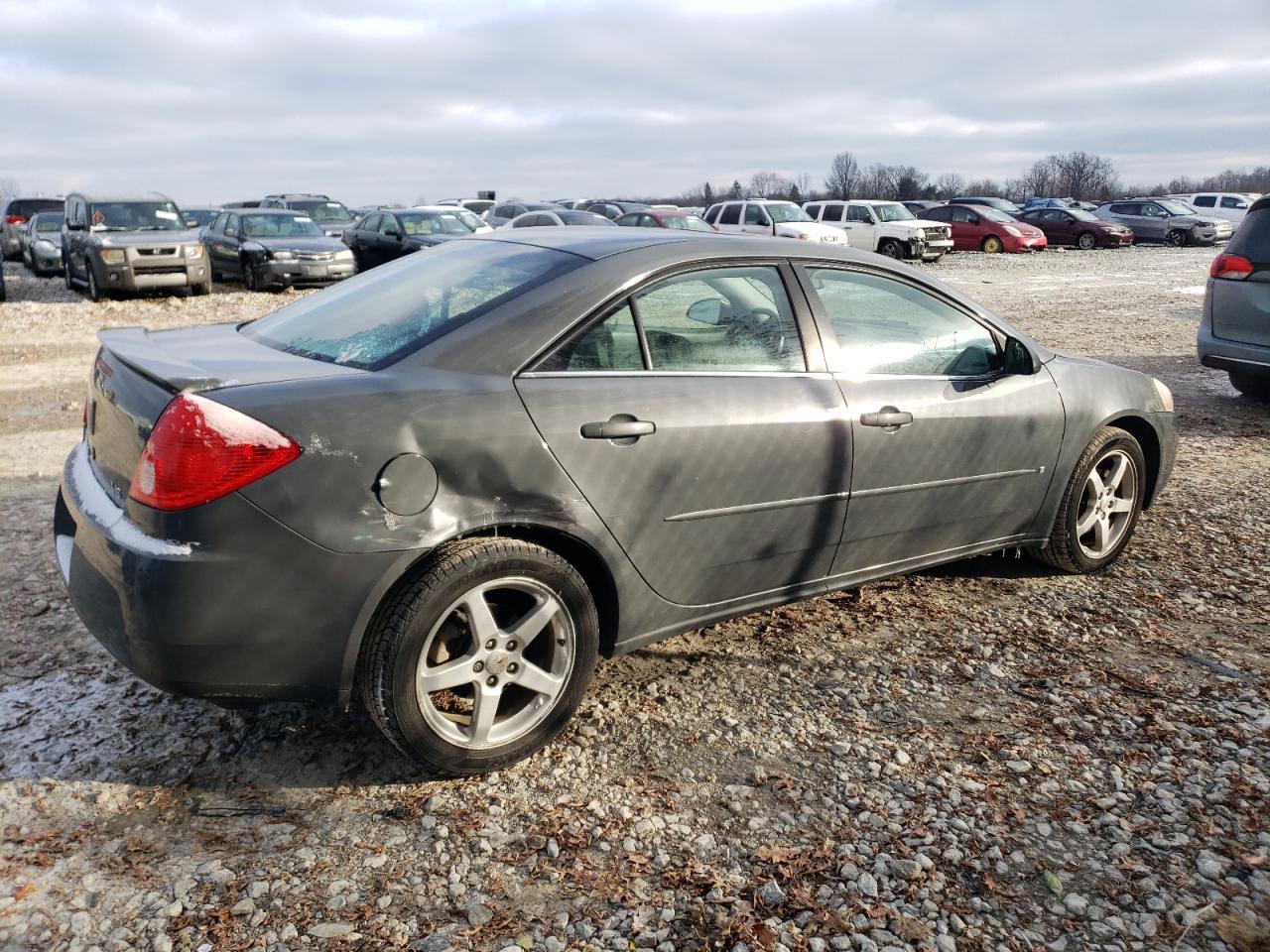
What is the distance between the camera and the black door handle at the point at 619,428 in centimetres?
293

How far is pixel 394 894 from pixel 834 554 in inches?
75.8

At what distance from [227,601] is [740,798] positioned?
1.53 meters

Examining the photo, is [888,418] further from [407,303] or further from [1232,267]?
[1232,267]

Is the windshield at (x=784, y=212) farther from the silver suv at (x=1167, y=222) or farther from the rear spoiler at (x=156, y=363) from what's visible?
the rear spoiler at (x=156, y=363)

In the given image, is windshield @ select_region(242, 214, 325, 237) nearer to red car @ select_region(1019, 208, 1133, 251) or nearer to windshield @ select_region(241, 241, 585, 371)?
windshield @ select_region(241, 241, 585, 371)

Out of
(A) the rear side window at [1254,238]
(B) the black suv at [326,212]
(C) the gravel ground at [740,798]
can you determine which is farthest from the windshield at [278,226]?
(C) the gravel ground at [740,798]

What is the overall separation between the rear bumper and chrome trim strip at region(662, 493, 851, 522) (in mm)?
974

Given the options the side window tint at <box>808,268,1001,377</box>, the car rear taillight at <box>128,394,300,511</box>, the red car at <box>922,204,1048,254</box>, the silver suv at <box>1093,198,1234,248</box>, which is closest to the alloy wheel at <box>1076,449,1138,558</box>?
the side window tint at <box>808,268,1001,377</box>

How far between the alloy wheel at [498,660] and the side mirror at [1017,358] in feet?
7.55

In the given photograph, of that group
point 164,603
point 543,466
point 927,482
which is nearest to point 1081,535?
point 927,482

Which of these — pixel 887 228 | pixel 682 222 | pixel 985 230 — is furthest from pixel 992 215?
pixel 682 222

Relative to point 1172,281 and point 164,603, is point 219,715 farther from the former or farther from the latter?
point 1172,281

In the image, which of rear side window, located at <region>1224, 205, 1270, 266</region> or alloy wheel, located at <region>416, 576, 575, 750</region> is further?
rear side window, located at <region>1224, 205, 1270, 266</region>

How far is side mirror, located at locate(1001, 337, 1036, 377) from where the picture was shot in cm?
411
